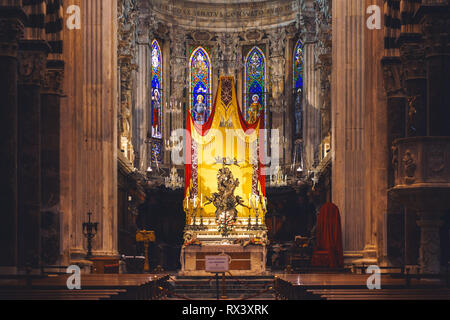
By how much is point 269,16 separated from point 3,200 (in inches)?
925

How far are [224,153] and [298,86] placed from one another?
8829 millimetres

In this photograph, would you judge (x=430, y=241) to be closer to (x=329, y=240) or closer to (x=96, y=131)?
(x=329, y=240)

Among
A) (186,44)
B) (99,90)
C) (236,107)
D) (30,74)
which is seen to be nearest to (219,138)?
(236,107)

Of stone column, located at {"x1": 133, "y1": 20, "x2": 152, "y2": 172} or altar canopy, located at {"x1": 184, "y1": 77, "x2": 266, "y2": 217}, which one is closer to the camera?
altar canopy, located at {"x1": 184, "y1": 77, "x2": 266, "y2": 217}

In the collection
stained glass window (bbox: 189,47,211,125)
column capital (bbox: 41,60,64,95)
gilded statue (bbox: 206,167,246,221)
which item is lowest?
gilded statue (bbox: 206,167,246,221)

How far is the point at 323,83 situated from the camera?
29.1 m

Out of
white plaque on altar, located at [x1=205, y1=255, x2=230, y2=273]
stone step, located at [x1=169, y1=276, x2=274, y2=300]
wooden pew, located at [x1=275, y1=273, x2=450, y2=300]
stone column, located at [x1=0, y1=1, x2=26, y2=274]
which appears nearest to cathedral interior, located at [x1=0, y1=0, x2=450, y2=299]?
stone column, located at [x1=0, y1=1, x2=26, y2=274]

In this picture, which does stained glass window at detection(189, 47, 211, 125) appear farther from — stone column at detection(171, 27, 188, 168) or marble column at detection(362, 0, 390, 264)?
marble column at detection(362, 0, 390, 264)

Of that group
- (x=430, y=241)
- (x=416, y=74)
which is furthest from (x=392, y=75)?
(x=430, y=241)

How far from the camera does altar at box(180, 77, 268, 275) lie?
24875mm

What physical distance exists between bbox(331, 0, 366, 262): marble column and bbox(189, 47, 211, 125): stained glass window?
47.8ft

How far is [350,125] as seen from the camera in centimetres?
2059

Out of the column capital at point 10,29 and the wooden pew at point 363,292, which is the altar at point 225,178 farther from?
the wooden pew at point 363,292

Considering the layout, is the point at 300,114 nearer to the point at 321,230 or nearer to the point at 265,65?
the point at 265,65
